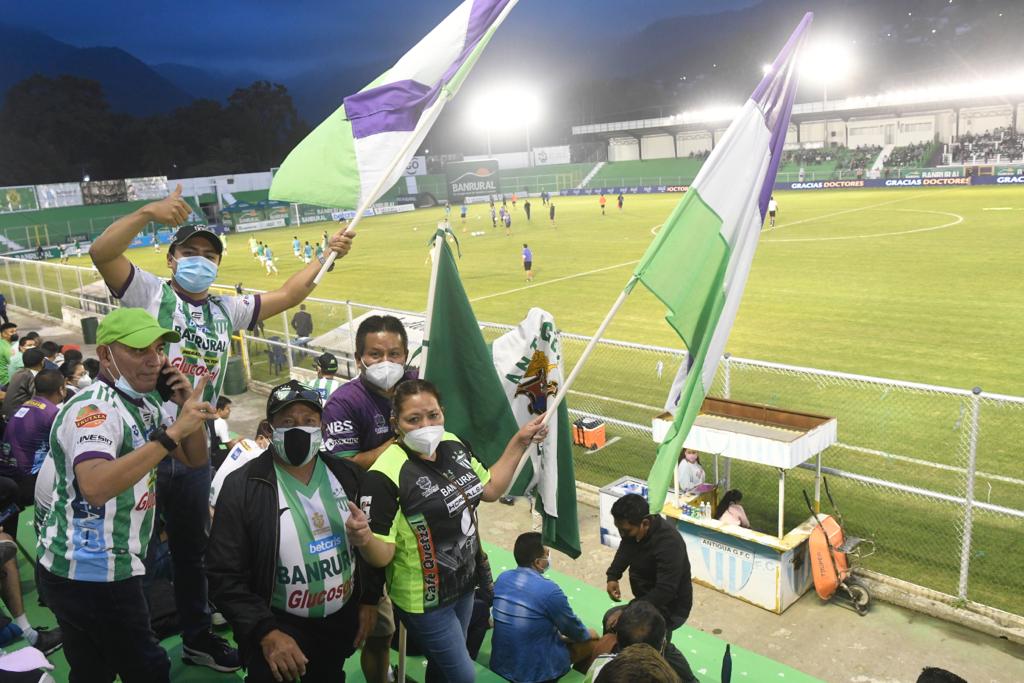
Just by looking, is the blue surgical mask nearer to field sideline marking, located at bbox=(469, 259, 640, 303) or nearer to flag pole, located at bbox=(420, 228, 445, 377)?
flag pole, located at bbox=(420, 228, 445, 377)

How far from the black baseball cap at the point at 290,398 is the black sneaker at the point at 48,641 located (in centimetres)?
320

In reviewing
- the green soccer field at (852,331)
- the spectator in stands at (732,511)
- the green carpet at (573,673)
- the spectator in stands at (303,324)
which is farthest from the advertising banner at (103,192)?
the spectator in stands at (732,511)

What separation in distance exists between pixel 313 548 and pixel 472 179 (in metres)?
90.0

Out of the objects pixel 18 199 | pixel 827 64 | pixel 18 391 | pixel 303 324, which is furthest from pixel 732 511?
pixel 827 64

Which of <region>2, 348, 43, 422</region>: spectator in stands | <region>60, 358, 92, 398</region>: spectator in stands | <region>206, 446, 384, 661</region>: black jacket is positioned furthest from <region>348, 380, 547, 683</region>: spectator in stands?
<region>60, 358, 92, 398</region>: spectator in stands

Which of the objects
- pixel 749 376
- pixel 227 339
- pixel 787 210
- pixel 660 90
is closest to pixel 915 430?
pixel 749 376

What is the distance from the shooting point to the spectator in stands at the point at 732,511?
8.95m

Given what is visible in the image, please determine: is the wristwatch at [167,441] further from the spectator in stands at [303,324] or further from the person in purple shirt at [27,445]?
the spectator in stands at [303,324]

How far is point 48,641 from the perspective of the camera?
5406 mm

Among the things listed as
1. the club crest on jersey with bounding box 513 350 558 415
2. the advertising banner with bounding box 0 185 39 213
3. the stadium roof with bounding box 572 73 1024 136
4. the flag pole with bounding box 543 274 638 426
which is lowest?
the club crest on jersey with bounding box 513 350 558 415

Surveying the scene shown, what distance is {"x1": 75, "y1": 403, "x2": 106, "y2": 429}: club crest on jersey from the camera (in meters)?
3.43

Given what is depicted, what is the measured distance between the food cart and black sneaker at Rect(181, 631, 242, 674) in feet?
16.4

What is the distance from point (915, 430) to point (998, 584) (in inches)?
188

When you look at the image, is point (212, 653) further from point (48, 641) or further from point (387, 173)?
point (387, 173)
